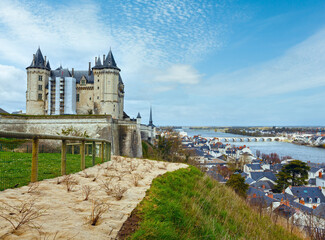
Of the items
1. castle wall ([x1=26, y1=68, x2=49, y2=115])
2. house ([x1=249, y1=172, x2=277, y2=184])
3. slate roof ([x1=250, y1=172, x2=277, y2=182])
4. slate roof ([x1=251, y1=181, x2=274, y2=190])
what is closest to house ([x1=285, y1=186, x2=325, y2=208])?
slate roof ([x1=251, y1=181, x2=274, y2=190])

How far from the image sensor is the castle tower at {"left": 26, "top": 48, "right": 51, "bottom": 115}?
38844 millimetres

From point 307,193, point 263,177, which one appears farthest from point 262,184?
point 307,193

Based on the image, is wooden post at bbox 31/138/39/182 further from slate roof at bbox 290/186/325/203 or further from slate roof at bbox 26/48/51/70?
slate roof at bbox 26/48/51/70

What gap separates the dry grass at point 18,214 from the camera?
7.51 ft

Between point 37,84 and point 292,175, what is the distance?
4384 centimetres

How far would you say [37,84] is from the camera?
1542 inches

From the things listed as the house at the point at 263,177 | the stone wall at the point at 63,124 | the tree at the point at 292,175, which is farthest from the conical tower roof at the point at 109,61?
the tree at the point at 292,175

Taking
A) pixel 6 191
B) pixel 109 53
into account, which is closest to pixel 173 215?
pixel 6 191

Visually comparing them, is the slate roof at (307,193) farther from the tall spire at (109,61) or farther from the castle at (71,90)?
the tall spire at (109,61)

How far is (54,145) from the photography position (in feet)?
77.0

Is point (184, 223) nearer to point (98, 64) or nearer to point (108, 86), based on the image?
point (108, 86)

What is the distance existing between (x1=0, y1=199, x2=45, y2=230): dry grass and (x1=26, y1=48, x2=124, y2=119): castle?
35.1 m

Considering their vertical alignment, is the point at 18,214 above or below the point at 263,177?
above

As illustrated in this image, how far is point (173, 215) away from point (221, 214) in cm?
177
